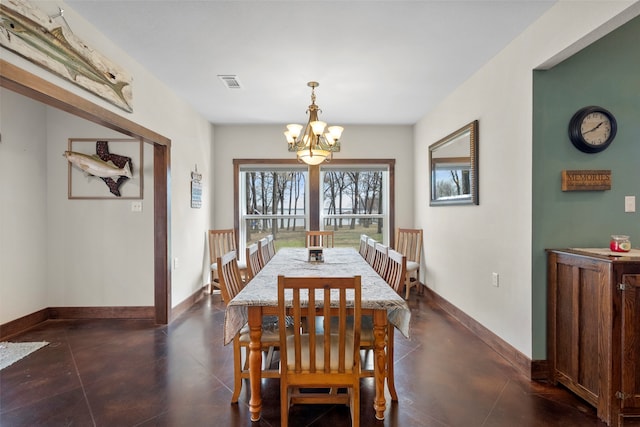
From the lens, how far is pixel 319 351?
1796 mm

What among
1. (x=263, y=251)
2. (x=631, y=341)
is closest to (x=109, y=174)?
(x=263, y=251)

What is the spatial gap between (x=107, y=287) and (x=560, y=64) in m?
4.78

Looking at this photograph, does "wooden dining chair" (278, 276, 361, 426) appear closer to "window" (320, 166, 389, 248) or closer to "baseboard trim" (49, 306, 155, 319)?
"baseboard trim" (49, 306, 155, 319)

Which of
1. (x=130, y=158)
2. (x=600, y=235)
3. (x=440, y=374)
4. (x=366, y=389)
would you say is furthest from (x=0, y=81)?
(x=600, y=235)

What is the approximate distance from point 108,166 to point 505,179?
3.94 metres

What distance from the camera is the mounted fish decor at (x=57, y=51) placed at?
5.67 ft

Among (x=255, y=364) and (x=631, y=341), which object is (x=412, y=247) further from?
(x=255, y=364)

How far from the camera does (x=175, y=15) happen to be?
7.34 ft

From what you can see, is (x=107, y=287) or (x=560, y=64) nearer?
(x=560, y=64)

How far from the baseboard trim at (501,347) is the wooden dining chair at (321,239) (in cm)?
163

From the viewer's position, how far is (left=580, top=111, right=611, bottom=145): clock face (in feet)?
7.47

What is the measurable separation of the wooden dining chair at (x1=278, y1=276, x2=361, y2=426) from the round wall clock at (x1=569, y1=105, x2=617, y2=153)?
201 centimetres

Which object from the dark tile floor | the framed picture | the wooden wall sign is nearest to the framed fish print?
the dark tile floor

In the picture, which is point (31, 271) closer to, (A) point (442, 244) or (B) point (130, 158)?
(B) point (130, 158)
